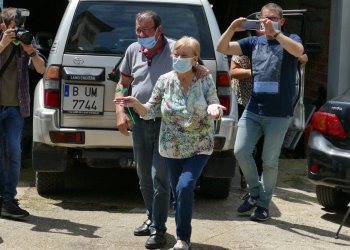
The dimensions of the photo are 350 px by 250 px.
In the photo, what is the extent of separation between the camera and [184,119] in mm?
5867

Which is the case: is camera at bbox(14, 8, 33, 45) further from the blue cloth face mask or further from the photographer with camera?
the blue cloth face mask

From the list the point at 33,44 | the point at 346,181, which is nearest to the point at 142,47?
the point at 33,44

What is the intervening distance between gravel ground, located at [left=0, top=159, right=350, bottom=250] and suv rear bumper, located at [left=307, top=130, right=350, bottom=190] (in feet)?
1.41

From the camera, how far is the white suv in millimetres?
7207

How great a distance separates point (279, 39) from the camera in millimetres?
6645

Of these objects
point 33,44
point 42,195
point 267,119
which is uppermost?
point 33,44

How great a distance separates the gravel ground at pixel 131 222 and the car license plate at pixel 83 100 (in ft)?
2.96

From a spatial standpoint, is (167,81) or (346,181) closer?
(167,81)

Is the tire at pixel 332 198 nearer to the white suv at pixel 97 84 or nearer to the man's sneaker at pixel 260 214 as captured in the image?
the man's sneaker at pixel 260 214

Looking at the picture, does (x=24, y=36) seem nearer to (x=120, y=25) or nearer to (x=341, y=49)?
(x=120, y=25)

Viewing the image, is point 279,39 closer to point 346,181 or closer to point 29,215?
point 346,181

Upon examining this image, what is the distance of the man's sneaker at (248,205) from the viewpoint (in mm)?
7297

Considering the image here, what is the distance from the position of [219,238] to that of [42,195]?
209cm

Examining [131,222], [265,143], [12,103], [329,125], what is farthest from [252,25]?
[12,103]
